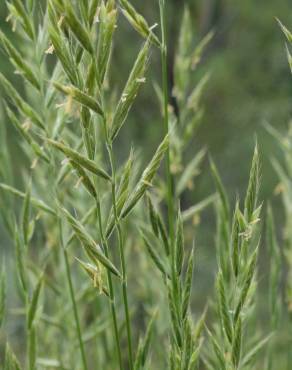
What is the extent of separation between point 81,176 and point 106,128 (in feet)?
0.24

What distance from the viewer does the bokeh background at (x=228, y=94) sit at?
7.59 m

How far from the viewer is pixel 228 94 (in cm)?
790

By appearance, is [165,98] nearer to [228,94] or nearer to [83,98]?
[83,98]

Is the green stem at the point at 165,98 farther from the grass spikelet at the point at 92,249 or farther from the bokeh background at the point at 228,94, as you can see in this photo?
the bokeh background at the point at 228,94

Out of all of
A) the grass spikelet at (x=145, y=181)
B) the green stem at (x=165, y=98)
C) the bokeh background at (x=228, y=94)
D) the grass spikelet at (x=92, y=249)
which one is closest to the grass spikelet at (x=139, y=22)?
the green stem at (x=165, y=98)

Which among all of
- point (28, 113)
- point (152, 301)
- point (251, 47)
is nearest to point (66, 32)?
point (28, 113)

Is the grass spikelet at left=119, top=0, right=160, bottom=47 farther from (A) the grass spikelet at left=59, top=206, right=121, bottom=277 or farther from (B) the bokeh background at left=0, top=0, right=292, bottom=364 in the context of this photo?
(B) the bokeh background at left=0, top=0, right=292, bottom=364

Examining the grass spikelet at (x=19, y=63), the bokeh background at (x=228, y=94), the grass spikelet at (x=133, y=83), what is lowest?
the bokeh background at (x=228, y=94)

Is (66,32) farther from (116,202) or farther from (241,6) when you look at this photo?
(241,6)

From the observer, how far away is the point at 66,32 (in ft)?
3.11

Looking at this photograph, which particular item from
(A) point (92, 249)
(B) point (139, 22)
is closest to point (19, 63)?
(B) point (139, 22)

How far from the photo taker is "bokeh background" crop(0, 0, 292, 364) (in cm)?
759

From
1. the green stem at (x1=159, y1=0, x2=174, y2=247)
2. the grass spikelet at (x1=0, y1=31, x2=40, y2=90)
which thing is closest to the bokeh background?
the grass spikelet at (x1=0, y1=31, x2=40, y2=90)

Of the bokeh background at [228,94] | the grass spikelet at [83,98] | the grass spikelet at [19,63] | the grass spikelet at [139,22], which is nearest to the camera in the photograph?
the grass spikelet at [83,98]
